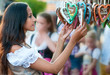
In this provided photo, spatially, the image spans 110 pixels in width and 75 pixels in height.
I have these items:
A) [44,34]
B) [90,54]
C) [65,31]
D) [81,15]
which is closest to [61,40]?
[65,31]

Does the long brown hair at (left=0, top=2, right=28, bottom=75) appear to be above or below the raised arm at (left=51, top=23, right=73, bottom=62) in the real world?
above

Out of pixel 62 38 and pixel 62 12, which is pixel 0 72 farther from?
pixel 62 12

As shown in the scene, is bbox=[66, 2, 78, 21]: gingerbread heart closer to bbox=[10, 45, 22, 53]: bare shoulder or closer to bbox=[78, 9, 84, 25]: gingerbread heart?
bbox=[78, 9, 84, 25]: gingerbread heart

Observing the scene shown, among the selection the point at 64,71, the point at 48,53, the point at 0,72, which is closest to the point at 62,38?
the point at 0,72

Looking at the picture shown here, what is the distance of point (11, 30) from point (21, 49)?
0.18 meters

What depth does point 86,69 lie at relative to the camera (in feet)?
14.8

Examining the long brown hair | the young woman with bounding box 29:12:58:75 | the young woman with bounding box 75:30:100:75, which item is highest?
the long brown hair

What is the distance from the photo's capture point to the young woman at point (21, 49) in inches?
78.9

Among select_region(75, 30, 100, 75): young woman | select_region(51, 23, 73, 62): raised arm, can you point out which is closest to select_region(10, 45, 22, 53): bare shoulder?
select_region(51, 23, 73, 62): raised arm

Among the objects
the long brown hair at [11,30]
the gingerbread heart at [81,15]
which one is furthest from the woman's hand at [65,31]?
the long brown hair at [11,30]

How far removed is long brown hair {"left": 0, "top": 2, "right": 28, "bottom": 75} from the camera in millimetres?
2047

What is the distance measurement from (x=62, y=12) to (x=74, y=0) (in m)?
0.20

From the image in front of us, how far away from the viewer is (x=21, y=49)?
79.8 inches

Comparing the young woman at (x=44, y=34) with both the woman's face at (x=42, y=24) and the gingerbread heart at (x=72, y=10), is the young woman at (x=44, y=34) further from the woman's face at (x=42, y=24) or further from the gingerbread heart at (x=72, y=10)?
the gingerbread heart at (x=72, y=10)
